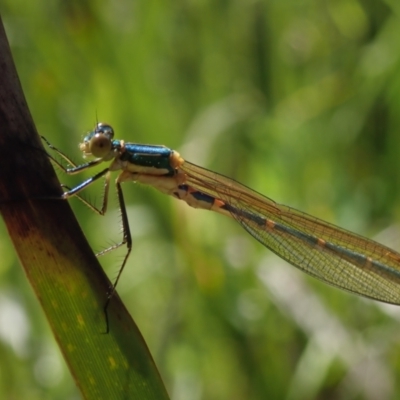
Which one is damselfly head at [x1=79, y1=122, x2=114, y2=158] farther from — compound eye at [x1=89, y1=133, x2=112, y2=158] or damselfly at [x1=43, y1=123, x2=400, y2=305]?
damselfly at [x1=43, y1=123, x2=400, y2=305]

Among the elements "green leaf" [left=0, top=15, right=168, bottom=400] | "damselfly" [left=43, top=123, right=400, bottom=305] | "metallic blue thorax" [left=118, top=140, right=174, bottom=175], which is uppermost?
"metallic blue thorax" [left=118, top=140, right=174, bottom=175]

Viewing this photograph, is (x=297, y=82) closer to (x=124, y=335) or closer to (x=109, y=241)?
(x=109, y=241)

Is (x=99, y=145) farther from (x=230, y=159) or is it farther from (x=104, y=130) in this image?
(x=230, y=159)

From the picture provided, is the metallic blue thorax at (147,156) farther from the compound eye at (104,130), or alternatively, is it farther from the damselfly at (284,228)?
the compound eye at (104,130)

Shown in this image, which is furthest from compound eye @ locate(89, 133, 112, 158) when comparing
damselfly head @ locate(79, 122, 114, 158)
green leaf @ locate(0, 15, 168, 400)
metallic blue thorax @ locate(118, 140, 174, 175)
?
green leaf @ locate(0, 15, 168, 400)

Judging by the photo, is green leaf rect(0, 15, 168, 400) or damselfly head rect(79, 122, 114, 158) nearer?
green leaf rect(0, 15, 168, 400)

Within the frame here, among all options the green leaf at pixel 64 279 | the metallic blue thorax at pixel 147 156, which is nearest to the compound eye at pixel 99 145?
the metallic blue thorax at pixel 147 156

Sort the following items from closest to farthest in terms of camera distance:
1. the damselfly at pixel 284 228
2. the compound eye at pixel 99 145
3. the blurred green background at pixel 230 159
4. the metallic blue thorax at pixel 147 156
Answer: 1. the compound eye at pixel 99 145
2. the metallic blue thorax at pixel 147 156
3. the damselfly at pixel 284 228
4. the blurred green background at pixel 230 159
